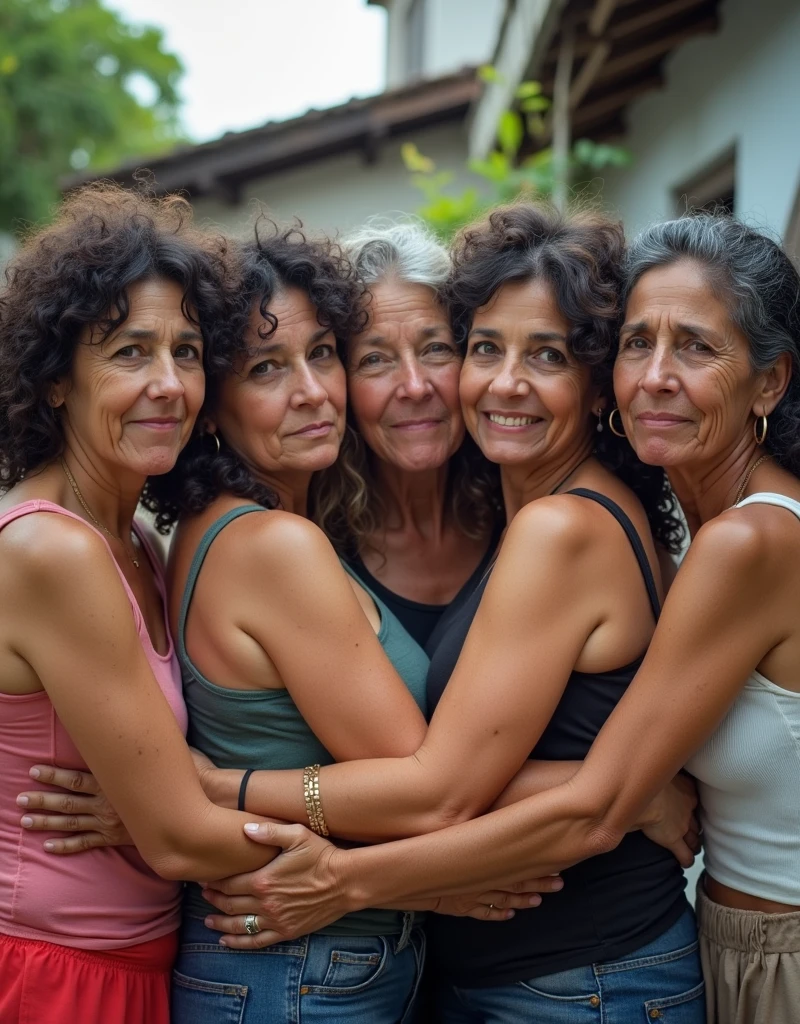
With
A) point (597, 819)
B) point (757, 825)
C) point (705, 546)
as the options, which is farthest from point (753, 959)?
point (705, 546)

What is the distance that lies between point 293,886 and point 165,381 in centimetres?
118

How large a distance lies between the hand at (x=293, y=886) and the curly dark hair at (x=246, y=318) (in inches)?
33.0

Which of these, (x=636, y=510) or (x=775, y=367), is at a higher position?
(x=775, y=367)

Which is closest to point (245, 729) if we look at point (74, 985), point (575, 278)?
point (74, 985)

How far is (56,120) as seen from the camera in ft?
51.6

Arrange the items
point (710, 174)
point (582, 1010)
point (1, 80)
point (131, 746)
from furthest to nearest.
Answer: point (1, 80)
point (710, 174)
point (582, 1010)
point (131, 746)

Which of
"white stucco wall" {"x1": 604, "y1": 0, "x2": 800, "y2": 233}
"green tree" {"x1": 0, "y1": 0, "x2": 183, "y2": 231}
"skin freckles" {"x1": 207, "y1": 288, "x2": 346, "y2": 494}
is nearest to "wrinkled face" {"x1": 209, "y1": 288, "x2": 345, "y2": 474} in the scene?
"skin freckles" {"x1": 207, "y1": 288, "x2": 346, "y2": 494}

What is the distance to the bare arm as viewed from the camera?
7.22 ft

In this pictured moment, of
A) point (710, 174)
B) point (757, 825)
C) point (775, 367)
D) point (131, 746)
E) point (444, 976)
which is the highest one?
point (710, 174)

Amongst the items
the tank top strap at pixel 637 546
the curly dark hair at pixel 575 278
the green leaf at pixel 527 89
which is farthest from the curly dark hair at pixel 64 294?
the green leaf at pixel 527 89

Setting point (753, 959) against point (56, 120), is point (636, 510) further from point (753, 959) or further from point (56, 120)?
point (56, 120)

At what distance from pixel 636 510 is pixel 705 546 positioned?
373 millimetres

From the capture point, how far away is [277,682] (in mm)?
2473

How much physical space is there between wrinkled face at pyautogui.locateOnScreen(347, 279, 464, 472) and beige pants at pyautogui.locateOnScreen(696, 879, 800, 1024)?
57.0 inches
